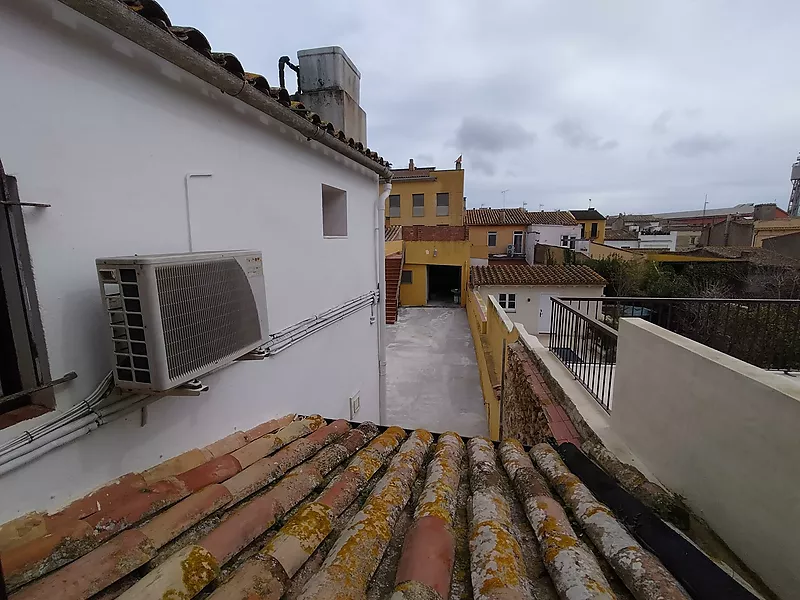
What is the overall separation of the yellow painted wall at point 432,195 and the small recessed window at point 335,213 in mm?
28577

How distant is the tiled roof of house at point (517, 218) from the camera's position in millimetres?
39625

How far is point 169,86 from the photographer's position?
7.77 feet

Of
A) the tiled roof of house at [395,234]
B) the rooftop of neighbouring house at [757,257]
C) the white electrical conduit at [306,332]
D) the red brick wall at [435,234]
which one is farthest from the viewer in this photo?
the tiled roof of house at [395,234]

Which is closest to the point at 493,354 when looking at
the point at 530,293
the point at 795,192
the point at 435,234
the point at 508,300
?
the point at 508,300

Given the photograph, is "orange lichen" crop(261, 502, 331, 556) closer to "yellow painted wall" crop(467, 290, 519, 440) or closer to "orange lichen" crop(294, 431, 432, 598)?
"orange lichen" crop(294, 431, 432, 598)

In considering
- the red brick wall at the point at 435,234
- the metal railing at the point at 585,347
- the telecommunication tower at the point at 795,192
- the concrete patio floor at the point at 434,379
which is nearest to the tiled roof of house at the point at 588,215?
the telecommunication tower at the point at 795,192

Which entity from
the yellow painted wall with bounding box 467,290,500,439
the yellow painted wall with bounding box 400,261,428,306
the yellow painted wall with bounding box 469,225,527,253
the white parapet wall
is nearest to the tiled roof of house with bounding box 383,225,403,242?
the yellow painted wall with bounding box 400,261,428,306

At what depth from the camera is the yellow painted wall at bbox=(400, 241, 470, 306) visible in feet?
75.4

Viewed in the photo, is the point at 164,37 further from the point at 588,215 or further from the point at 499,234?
the point at 588,215

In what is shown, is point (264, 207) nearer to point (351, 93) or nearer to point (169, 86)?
point (169, 86)

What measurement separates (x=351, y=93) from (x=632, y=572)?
Result: 5985 millimetres

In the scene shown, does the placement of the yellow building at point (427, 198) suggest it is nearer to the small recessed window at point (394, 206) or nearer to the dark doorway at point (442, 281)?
the small recessed window at point (394, 206)

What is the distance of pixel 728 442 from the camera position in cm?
222

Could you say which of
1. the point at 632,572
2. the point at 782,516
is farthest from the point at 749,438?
the point at 632,572
